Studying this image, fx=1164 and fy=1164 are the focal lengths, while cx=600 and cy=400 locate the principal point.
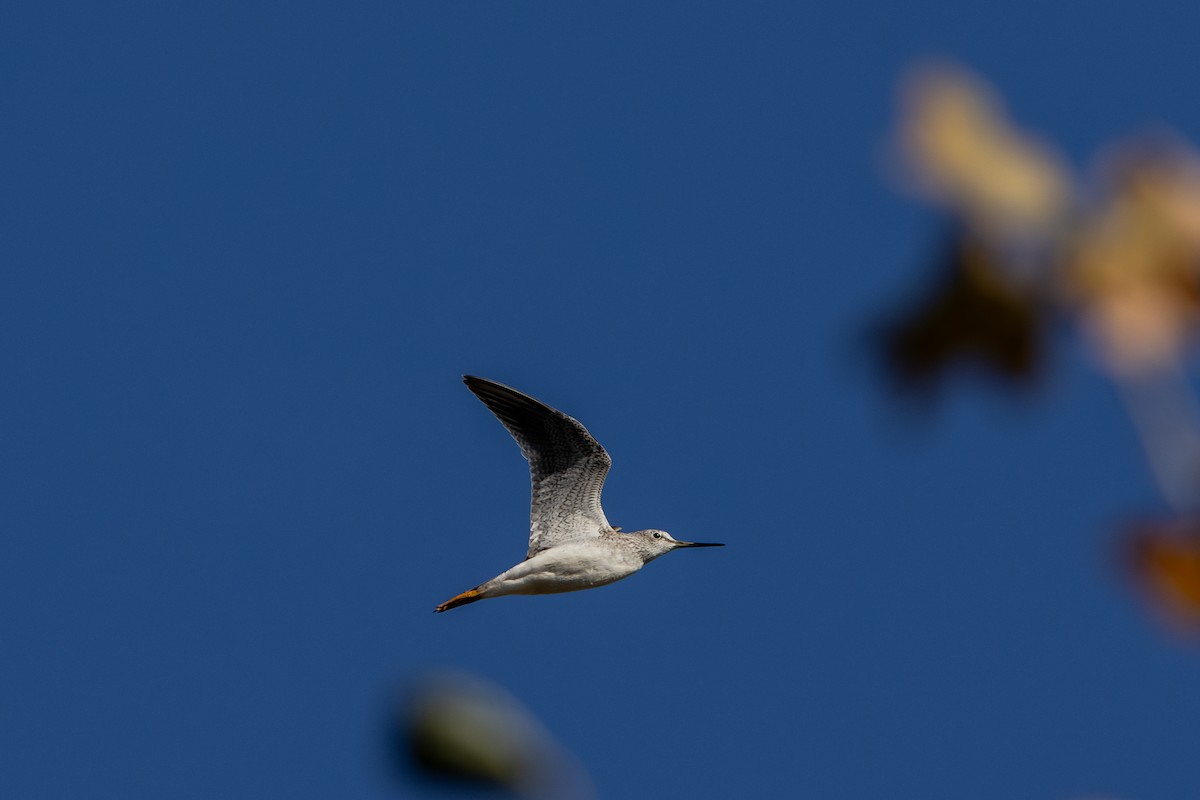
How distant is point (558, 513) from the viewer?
19.0 m

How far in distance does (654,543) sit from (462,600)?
3.51 m

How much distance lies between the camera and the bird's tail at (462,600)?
18.1m

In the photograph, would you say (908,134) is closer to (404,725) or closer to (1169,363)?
(1169,363)

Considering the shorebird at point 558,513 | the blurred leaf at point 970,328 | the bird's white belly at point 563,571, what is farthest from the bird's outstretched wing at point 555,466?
the blurred leaf at point 970,328

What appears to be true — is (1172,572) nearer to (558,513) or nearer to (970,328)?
(970,328)

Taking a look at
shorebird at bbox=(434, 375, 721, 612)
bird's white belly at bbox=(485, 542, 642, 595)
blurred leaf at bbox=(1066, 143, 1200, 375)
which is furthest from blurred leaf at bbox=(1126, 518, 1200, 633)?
bird's white belly at bbox=(485, 542, 642, 595)

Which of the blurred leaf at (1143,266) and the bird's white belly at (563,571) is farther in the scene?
the bird's white belly at (563,571)

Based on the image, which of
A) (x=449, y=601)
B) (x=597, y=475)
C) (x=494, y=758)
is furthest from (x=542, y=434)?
(x=494, y=758)

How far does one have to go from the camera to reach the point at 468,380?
17953 millimetres

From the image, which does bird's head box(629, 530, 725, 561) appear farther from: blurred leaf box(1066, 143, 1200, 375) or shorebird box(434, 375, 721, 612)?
blurred leaf box(1066, 143, 1200, 375)

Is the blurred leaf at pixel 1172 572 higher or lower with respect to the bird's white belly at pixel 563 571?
lower

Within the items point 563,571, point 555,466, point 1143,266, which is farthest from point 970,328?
point 555,466

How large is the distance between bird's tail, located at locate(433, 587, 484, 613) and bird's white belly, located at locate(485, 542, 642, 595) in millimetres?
171

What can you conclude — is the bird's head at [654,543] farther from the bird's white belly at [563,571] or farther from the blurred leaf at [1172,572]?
→ the blurred leaf at [1172,572]
